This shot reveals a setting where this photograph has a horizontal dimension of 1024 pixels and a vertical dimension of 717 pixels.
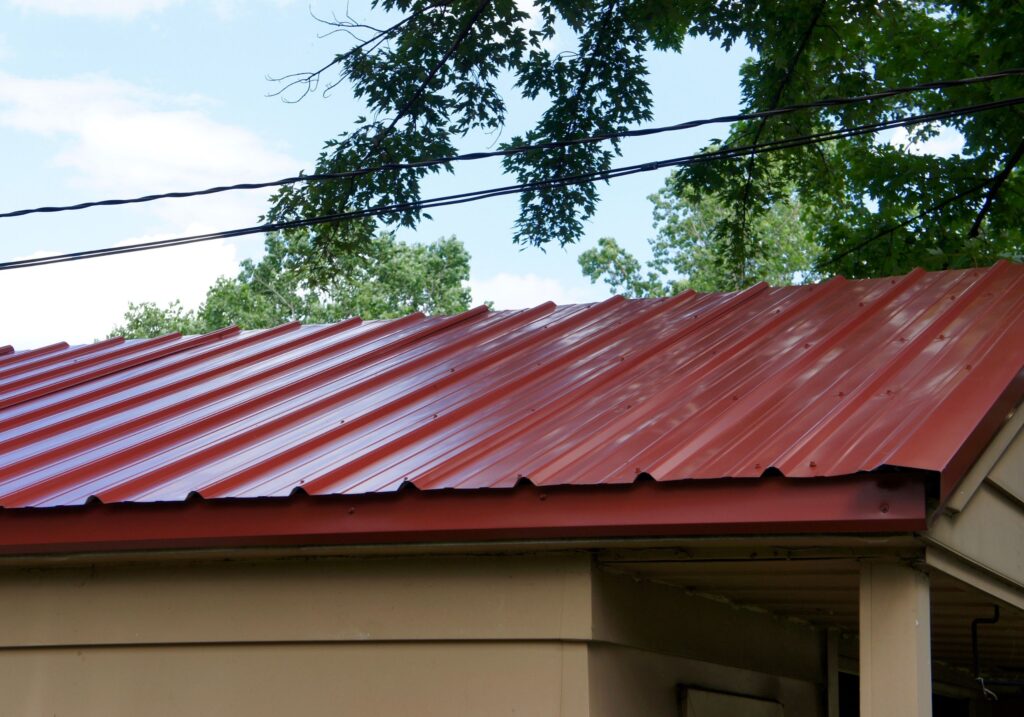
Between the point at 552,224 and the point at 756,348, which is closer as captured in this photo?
the point at 756,348

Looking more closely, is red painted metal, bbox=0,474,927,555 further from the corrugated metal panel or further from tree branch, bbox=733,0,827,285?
tree branch, bbox=733,0,827,285

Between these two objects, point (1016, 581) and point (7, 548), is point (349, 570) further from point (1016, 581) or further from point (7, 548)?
point (1016, 581)

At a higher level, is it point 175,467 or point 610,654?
point 175,467

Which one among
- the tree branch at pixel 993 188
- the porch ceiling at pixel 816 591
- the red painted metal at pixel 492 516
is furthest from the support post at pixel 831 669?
the tree branch at pixel 993 188

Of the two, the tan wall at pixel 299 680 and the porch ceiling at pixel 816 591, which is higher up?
the porch ceiling at pixel 816 591

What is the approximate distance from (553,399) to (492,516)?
1.60m

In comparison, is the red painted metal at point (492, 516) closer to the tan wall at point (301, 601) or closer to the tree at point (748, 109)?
the tan wall at point (301, 601)

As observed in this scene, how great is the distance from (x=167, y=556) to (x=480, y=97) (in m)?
12.5

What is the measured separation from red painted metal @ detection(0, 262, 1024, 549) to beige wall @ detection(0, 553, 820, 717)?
42 centimetres

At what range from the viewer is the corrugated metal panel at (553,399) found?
450cm

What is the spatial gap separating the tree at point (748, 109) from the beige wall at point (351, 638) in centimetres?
1019

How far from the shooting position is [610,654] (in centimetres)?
476

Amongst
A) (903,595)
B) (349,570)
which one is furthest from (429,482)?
(903,595)

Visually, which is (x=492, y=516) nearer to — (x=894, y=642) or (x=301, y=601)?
(x=301, y=601)
